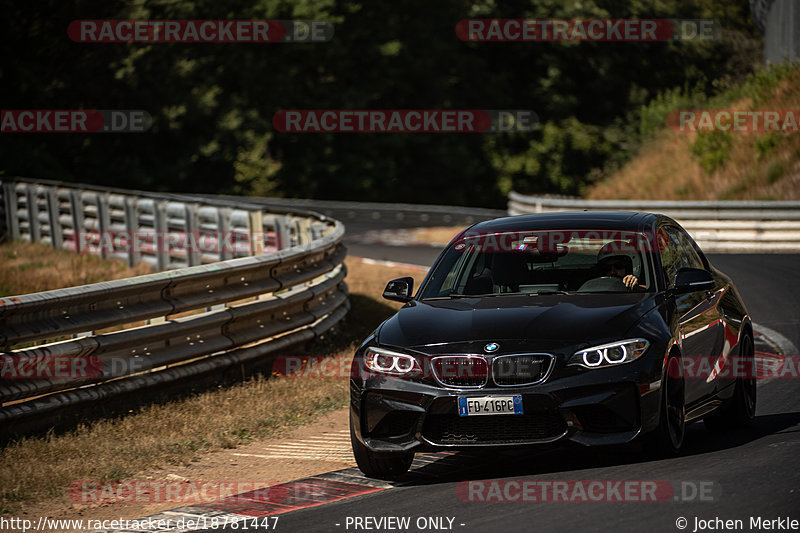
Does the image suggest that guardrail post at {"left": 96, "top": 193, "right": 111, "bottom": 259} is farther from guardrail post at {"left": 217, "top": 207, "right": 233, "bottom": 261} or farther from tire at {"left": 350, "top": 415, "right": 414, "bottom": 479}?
tire at {"left": 350, "top": 415, "right": 414, "bottom": 479}

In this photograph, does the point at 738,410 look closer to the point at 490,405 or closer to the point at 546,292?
the point at 546,292

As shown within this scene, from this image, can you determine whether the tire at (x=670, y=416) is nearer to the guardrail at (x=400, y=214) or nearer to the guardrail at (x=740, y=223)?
the guardrail at (x=740, y=223)

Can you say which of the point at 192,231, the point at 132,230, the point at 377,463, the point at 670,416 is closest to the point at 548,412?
the point at 670,416

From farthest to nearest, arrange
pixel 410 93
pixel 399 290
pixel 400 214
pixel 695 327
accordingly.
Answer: pixel 410 93 → pixel 400 214 → pixel 399 290 → pixel 695 327

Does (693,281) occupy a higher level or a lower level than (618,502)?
higher

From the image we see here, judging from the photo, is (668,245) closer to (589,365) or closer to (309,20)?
(589,365)

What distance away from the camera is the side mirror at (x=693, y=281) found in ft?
25.5

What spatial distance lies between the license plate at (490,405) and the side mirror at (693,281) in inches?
63.2

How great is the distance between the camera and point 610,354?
7.01 m

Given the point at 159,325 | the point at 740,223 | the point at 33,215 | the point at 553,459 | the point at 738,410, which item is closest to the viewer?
the point at 553,459

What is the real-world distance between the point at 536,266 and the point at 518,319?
114cm

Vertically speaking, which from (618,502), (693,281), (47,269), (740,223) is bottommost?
(740,223)

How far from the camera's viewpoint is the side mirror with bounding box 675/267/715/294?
779cm

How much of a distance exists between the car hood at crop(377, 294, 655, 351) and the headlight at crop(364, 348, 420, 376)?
73mm
